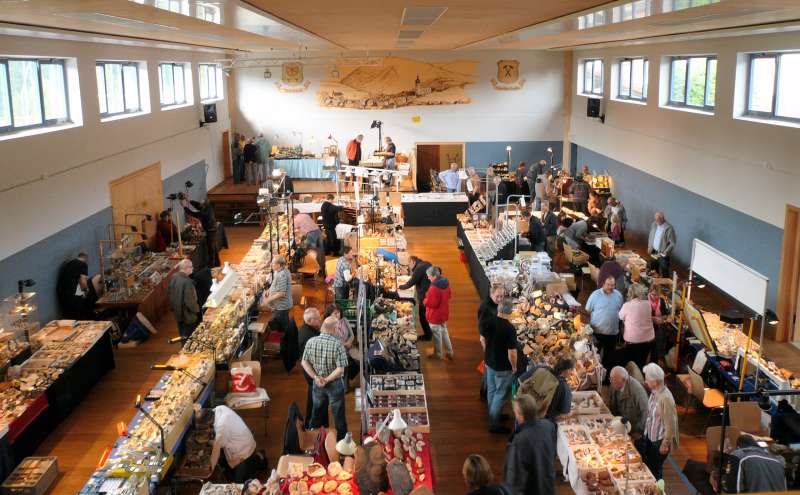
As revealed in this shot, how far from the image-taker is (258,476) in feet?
24.0

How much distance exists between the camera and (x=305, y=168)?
2261 cm

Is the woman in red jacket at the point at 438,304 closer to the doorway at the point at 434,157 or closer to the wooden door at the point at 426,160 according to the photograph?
the doorway at the point at 434,157

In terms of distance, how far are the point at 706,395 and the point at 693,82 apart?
27.5 feet

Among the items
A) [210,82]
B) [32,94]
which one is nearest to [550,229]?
[32,94]

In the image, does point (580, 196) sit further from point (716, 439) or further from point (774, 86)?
point (716, 439)

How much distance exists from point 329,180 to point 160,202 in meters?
7.43

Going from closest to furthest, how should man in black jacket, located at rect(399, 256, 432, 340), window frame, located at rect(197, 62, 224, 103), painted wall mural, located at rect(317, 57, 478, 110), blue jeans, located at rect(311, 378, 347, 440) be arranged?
blue jeans, located at rect(311, 378, 347, 440)
man in black jacket, located at rect(399, 256, 432, 340)
window frame, located at rect(197, 62, 224, 103)
painted wall mural, located at rect(317, 57, 478, 110)

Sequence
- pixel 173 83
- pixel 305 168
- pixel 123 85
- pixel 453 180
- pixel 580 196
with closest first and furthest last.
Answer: pixel 123 85
pixel 580 196
pixel 173 83
pixel 453 180
pixel 305 168

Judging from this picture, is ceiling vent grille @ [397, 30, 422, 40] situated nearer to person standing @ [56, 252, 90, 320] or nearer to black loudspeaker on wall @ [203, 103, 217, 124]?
person standing @ [56, 252, 90, 320]

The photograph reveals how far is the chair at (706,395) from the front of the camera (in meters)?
8.19

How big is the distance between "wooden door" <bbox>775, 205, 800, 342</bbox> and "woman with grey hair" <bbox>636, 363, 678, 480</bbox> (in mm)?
5452

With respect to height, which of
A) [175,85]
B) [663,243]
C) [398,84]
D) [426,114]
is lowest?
[663,243]

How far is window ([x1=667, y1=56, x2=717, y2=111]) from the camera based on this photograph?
13.8 metres

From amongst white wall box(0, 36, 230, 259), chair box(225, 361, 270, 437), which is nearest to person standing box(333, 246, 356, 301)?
chair box(225, 361, 270, 437)
